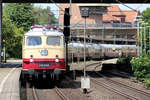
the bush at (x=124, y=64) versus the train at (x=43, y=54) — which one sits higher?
the train at (x=43, y=54)

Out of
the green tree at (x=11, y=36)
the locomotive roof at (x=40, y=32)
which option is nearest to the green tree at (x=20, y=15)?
the green tree at (x=11, y=36)

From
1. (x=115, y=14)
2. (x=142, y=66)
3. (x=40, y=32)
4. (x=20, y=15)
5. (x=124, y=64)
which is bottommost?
(x=124, y=64)

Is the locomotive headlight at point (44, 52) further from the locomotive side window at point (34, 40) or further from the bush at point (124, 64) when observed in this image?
the bush at point (124, 64)

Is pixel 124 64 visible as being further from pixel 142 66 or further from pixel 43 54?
pixel 43 54

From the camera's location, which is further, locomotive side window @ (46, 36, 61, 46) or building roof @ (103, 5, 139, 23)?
building roof @ (103, 5, 139, 23)

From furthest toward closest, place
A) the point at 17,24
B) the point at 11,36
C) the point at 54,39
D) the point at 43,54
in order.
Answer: the point at 17,24
the point at 11,36
the point at 54,39
the point at 43,54

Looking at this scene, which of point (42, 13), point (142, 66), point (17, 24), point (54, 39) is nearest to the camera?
point (54, 39)

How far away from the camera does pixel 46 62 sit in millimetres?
19125

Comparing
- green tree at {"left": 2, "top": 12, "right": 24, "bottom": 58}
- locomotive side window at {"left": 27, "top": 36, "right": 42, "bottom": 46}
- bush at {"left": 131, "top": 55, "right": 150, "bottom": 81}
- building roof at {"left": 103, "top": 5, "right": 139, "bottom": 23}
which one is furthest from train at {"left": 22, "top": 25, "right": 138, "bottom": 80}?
building roof at {"left": 103, "top": 5, "right": 139, "bottom": 23}

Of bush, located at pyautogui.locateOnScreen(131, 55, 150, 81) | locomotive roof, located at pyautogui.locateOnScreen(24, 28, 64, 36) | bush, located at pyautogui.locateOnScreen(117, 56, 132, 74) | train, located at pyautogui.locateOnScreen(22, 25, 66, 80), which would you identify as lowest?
bush, located at pyautogui.locateOnScreen(117, 56, 132, 74)

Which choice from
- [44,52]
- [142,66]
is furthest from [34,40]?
[142,66]

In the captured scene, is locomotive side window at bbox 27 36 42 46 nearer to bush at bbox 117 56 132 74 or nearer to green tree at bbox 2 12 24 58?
bush at bbox 117 56 132 74

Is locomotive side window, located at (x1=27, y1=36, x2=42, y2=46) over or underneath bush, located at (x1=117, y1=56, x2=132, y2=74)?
over

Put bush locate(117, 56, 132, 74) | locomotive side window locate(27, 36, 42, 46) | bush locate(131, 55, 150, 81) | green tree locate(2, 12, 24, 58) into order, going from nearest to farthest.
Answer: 1. locomotive side window locate(27, 36, 42, 46)
2. bush locate(131, 55, 150, 81)
3. bush locate(117, 56, 132, 74)
4. green tree locate(2, 12, 24, 58)
